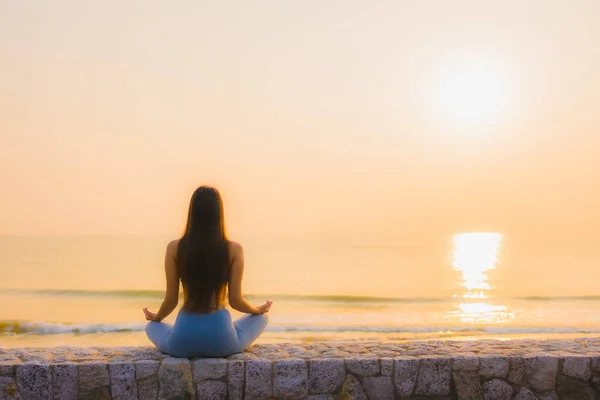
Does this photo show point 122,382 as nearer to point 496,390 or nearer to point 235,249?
point 235,249

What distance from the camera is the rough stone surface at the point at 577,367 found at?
16.3 ft

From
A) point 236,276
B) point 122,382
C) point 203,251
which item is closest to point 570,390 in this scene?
point 236,276

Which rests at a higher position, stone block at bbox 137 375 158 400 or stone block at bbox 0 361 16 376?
stone block at bbox 0 361 16 376

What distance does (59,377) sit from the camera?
4609mm

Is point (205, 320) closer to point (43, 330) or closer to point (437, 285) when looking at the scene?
point (43, 330)

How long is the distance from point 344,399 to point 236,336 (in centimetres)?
94

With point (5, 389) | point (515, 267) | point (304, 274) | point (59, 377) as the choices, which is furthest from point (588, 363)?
point (515, 267)

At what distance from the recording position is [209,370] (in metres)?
4.67

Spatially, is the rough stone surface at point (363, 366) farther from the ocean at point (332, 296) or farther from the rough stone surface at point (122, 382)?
the ocean at point (332, 296)

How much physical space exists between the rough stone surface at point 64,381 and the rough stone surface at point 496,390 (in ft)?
10.0

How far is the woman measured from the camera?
4.60 meters

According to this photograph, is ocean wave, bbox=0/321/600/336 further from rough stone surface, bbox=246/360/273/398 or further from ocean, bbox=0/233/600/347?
rough stone surface, bbox=246/360/273/398

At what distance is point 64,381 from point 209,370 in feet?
3.41

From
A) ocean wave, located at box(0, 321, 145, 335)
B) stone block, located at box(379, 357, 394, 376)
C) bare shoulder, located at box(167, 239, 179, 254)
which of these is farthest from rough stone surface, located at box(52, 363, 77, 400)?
ocean wave, located at box(0, 321, 145, 335)
